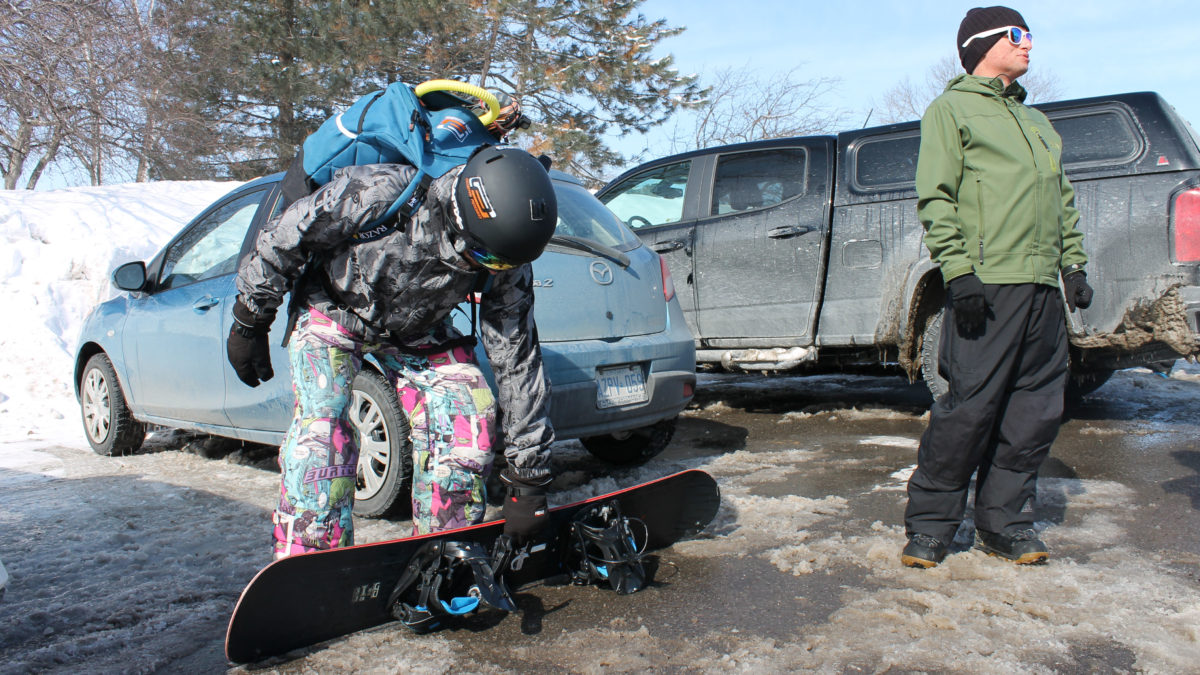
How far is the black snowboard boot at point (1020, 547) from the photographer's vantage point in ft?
9.18

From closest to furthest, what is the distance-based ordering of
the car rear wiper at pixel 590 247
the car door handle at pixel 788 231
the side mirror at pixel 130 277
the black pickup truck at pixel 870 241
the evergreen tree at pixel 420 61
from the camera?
1. the car rear wiper at pixel 590 247
2. the black pickup truck at pixel 870 241
3. the side mirror at pixel 130 277
4. the car door handle at pixel 788 231
5. the evergreen tree at pixel 420 61

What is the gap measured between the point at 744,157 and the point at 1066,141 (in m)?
2.08

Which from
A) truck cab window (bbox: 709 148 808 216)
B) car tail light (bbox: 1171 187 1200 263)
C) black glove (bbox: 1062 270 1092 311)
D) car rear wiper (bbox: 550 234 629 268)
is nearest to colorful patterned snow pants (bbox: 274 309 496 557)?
car rear wiper (bbox: 550 234 629 268)

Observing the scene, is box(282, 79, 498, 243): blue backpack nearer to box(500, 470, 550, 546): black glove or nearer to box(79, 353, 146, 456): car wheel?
box(500, 470, 550, 546): black glove

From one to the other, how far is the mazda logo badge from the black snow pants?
1.64 metres

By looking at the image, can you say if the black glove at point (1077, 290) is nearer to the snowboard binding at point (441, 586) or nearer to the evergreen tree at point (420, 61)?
the snowboard binding at point (441, 586)

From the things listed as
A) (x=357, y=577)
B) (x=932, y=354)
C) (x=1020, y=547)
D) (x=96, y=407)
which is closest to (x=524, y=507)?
(x=357, y=577)

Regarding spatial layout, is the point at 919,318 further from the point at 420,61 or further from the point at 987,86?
the point at 420,61

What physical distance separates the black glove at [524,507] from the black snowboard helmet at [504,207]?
25.2 inches

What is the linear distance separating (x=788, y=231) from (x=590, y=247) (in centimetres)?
210

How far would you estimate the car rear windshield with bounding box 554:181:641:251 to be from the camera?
13.6ft

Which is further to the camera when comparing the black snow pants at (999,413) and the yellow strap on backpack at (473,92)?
the black snow pants at (999,413)

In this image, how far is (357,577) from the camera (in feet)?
7.62

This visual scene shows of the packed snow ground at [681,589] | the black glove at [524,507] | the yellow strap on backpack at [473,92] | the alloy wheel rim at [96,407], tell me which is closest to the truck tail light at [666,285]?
the packed snow ground at [681,589]
